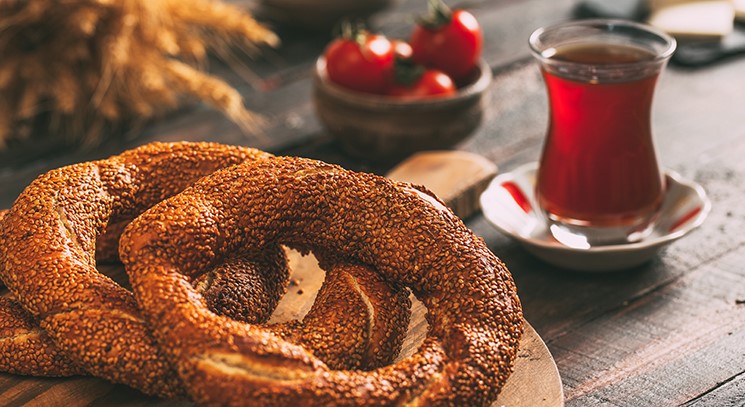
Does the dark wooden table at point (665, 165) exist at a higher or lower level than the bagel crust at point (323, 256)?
lower

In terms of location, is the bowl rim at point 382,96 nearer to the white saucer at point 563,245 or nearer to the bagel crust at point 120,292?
the white saucer at point 563,245

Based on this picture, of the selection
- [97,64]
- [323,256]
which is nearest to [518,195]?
[323,256]

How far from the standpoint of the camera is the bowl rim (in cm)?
251

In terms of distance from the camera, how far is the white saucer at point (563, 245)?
1.94m

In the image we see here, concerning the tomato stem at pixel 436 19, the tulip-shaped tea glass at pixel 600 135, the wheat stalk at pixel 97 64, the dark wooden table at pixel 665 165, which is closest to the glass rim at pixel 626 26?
the tulip-shaped tea glass at pixel 600 135

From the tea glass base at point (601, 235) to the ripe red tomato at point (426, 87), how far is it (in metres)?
0.69

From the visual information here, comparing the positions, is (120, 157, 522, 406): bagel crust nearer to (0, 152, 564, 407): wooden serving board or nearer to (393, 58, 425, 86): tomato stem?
(0, 152, 564, 407): wooden serving board

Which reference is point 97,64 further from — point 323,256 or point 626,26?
point 626,26

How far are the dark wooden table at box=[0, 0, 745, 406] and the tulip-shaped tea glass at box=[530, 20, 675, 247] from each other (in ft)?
0.36

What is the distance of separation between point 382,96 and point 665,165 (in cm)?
81

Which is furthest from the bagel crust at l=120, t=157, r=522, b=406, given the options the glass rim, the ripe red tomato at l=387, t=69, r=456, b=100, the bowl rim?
the ripe red tomato at l=387, t=69, r=456, b=100

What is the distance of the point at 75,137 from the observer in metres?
2.86

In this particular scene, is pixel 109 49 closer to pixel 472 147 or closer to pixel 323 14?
pixel 323 14

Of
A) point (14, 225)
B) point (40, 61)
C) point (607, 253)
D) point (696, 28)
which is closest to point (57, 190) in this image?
point (14, 225)
